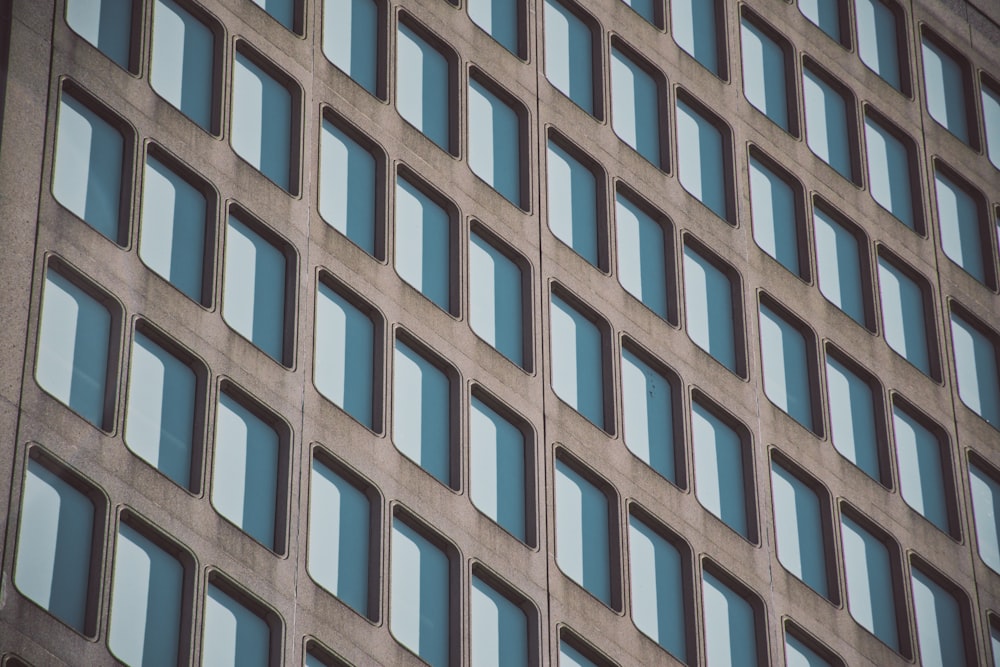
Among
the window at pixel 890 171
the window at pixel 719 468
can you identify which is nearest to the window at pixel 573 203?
the window at pixel 719 468

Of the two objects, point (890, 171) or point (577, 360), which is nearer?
point (577, 360)

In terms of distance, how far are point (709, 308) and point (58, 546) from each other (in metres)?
16.1

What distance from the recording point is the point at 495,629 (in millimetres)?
40938

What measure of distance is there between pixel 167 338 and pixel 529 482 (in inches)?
295

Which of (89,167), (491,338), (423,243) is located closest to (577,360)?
(491,338)

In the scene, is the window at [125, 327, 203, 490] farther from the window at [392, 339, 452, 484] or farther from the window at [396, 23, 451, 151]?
the window at [396, 23, 451, 151]

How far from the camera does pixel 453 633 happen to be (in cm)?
4034

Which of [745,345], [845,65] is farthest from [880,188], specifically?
[745,345]

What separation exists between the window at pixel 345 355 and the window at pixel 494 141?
4.73 m

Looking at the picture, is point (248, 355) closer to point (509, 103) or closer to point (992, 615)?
point (509, 103)

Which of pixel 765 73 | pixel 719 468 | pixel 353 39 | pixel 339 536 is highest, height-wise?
pixel 765 73

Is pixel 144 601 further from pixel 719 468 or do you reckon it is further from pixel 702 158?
pixel 702 158

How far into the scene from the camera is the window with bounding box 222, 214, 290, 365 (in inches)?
1593

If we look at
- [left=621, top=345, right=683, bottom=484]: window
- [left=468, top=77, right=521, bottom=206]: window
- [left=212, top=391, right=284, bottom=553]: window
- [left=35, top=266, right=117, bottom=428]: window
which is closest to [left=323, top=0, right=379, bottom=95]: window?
[left=468, top=77, right=521, bottom=206]: window
